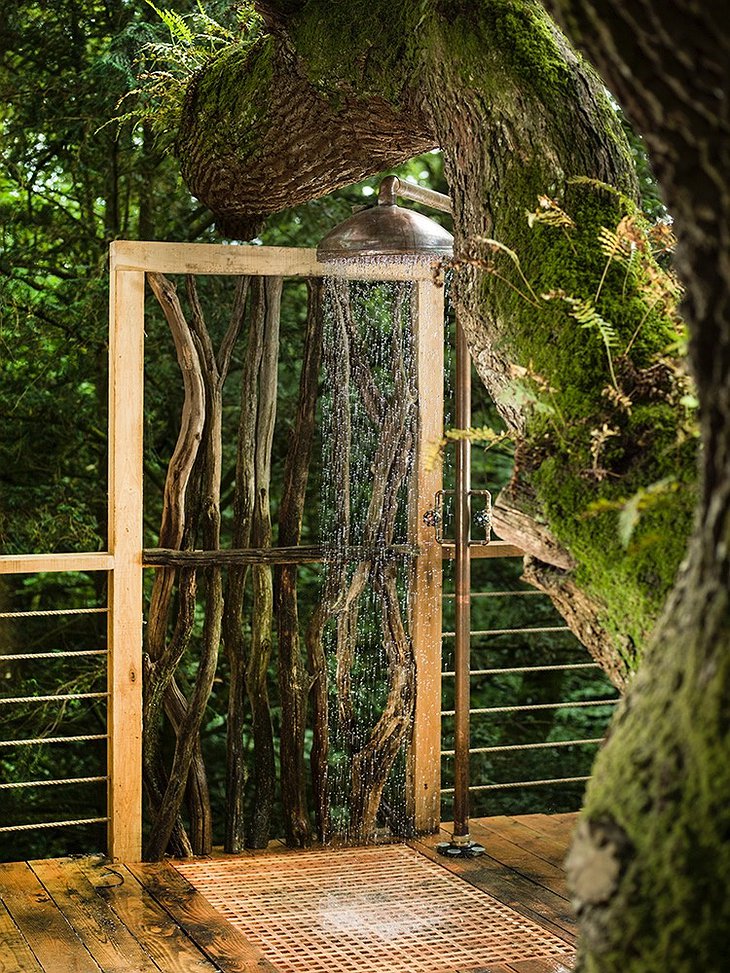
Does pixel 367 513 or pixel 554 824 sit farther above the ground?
pixel 367 513

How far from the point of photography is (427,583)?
16.0 ft

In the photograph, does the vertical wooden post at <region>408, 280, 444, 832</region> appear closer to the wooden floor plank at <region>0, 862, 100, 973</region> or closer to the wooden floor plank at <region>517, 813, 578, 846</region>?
the wooden floor plank at <region>517, 813, 578, 846</region>

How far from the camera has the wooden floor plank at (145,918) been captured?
361 centimetres

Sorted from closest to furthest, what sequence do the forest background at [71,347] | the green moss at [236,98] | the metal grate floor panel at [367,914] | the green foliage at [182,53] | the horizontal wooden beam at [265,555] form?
the metal grate floor panel at [367,914] → the green moss at [236,98] → the green foliage at [182,53] → the horizontal wooden beam at [265,555] → the forest background at [71,347]

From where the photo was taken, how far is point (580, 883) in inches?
59.2

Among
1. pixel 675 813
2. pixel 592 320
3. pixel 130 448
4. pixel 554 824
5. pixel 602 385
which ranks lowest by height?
pixel 554 824

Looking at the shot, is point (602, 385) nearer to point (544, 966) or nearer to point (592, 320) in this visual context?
point (592, 320)

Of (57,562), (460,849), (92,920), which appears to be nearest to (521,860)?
(460,849)

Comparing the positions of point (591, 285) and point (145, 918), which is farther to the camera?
point (145, 918)

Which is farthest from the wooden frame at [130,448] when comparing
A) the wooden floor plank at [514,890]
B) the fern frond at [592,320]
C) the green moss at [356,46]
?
the fern frond at [592,320]

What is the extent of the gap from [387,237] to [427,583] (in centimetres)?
142

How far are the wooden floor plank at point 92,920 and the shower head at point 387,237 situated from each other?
205 cm

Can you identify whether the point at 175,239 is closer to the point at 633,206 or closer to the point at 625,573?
the point at 633,206

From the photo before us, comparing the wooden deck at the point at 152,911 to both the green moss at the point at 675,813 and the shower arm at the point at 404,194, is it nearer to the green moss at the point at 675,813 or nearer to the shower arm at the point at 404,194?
the shower arm at the point at 404,194
